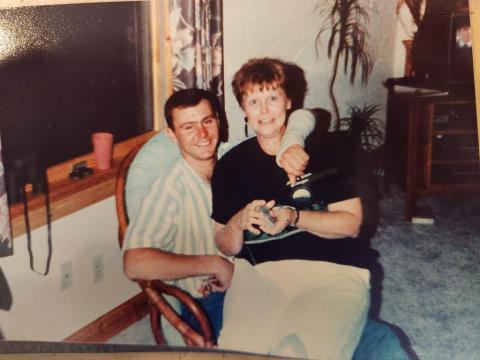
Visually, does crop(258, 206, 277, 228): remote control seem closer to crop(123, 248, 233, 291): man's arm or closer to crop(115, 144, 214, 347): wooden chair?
crop(123, 248, 233, 291): man's arm

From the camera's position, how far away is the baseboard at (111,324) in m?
1.28

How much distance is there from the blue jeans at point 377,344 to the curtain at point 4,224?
1.06 meters

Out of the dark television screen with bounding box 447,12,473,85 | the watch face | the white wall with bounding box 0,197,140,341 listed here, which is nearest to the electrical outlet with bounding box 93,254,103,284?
the white wall with bounding box 0,197,140,341

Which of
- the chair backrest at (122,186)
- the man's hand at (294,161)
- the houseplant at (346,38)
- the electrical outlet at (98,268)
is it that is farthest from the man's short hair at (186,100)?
the electrical outlet at (98,268)

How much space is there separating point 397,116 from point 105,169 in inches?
34.3

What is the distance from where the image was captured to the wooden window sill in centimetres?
117

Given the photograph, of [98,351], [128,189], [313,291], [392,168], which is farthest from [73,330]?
[392,168]

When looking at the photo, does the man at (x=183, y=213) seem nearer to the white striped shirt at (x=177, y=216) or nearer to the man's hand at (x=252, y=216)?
the white striped shirt at (x=177, y=216)

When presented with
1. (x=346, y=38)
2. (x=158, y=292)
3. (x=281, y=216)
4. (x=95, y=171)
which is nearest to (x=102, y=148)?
(x=95, y=171)

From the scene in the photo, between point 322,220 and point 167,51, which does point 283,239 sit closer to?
point 322,220

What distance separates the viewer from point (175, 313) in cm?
121

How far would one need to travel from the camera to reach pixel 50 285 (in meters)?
1.24

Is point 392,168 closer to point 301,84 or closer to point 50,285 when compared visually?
point 301,84

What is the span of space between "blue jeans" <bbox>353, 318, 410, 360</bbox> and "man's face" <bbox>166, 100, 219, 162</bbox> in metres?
0.72
